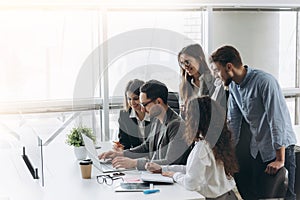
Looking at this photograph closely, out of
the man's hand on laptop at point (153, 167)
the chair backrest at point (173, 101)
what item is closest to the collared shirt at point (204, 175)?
the man's hand on laptop at point (153, 167)

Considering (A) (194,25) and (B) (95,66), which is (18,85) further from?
(A) (194,25)

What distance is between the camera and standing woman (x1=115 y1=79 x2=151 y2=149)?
3.09 meters

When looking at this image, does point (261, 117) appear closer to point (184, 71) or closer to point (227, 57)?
point (227, 57)

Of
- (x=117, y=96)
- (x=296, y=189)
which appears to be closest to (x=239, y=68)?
(x=296, y=189)

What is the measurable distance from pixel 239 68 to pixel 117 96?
4.37 ft

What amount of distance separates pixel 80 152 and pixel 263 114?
1.32 m

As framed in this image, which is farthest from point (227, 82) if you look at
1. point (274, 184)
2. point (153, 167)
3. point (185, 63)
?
point (153, 167)

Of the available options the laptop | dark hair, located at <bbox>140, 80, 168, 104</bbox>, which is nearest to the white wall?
dark hair, located at <bbox>140, 80, 168, 104</bbox>

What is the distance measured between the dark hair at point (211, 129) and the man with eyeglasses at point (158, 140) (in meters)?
0.14

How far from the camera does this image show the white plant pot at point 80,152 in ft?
9.29

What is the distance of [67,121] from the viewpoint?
12.7 feet

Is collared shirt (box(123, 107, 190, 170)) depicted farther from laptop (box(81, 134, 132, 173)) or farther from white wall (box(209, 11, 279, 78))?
white wall (box(209, 11, 279, 78))

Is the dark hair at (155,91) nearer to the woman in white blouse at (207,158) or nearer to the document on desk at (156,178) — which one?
the woman in white blouse at (207,158)

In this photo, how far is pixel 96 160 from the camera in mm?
2607
